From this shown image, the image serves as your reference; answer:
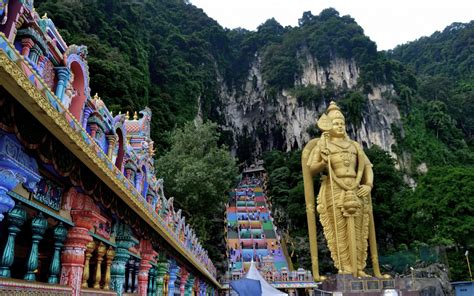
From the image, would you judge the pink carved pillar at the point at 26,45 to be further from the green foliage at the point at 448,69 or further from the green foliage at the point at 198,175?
the green foliage at the point at 448,69

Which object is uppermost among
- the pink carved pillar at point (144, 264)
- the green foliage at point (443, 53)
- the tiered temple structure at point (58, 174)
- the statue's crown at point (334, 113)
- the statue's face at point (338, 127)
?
the green foliage at point (443, 53)

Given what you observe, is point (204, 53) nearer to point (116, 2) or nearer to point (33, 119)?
point (116, 2)

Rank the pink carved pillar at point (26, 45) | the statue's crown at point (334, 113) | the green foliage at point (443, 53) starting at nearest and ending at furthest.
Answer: the pink carved pillar at point (26, 45) < the statue's crown at point (334, 113) < the green foliage at point (443, 53)

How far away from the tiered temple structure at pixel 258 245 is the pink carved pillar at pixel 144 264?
40.8 ft

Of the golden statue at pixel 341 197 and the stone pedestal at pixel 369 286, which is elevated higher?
the golden statue at pixel 341 197

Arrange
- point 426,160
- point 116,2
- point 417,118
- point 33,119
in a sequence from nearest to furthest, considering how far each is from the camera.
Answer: point 33,119 → point 116,2 → point 426,160 → point 417,118

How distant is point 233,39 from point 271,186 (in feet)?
114

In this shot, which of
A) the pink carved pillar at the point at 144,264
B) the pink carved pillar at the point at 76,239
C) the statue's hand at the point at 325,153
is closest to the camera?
the pink carved pillar at the point at 76,239

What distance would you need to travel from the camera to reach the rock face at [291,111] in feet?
134

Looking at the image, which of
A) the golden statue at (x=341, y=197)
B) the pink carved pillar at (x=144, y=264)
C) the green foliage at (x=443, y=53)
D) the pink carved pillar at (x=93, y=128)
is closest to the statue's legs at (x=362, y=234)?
the golden statue at (x=341, y=197)

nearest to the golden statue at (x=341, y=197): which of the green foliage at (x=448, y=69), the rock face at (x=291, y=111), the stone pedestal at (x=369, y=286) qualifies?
the stone pedestal at (x=369, y=286)

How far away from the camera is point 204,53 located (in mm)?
48094

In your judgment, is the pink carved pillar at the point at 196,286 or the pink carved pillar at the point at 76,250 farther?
the pink carved pillar at the point at 196,286

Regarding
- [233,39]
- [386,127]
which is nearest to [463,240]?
[386,127]
